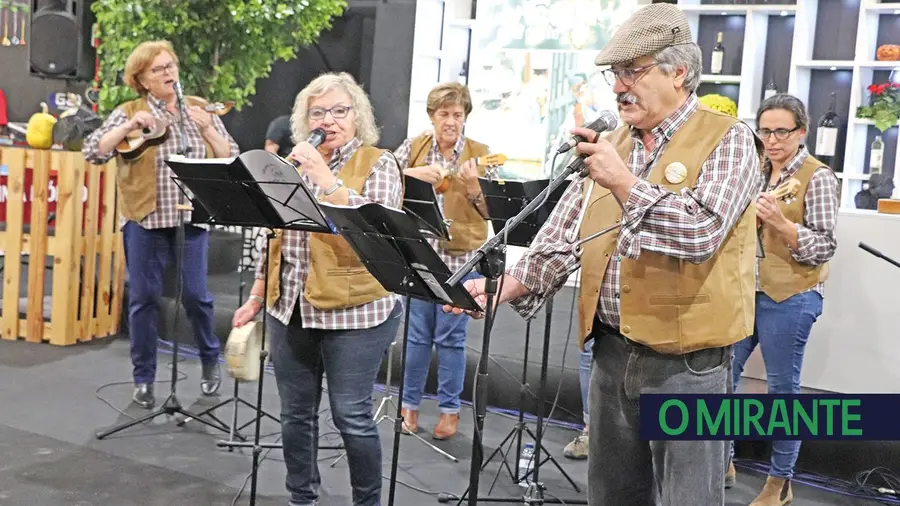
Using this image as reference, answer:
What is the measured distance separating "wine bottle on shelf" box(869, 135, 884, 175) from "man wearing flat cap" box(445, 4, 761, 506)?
495 cm

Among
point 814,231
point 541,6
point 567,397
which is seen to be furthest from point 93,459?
point 541,6

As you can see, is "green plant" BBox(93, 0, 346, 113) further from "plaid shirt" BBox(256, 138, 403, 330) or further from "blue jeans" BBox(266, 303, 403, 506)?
"blue jeans" BBox(266, 303, 403, 506)

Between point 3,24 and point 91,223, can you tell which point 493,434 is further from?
point 3,24

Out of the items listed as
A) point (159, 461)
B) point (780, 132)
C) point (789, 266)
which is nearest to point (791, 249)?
point (789, 266)

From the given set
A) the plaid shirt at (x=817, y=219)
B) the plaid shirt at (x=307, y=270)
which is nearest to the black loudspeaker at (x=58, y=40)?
the plaid shirt at (x=307, y=270)

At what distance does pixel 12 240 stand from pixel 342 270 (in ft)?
12.1

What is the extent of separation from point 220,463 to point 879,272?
2.89 metres

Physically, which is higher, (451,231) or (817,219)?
(817,219)

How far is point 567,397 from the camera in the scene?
4840 mm

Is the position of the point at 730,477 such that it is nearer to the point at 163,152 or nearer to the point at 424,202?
the point at 424,202

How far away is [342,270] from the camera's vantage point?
3.04 meters

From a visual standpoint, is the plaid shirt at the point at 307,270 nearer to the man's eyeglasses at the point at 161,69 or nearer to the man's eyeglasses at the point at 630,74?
the man's eyeglasses at the point at 630,74

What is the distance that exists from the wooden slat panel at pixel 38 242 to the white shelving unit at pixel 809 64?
174 inches

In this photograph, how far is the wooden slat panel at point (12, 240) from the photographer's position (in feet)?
Result: 19.3
